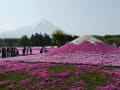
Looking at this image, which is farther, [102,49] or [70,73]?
[102,49]

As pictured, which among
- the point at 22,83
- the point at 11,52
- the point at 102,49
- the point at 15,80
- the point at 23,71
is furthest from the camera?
the point at 11,52

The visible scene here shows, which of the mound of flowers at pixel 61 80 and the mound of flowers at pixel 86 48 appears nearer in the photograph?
the mound of flowers at pixel 61 80

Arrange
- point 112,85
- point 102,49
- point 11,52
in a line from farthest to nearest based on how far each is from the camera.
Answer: point 11,52 → point 102,49 → point 112,85

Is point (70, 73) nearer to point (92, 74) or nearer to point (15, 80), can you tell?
point (92, 74)

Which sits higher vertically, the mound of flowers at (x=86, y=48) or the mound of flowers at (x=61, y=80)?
Answer: the mound of flowers at (x=86, y=48)

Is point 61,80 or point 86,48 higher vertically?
point 86,48

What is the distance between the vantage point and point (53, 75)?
13.7m

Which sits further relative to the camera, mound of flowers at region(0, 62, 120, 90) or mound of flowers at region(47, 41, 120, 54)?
mound of flowers at region(47, 41, 120, 54)

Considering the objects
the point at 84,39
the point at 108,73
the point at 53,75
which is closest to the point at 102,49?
the point at 84,39

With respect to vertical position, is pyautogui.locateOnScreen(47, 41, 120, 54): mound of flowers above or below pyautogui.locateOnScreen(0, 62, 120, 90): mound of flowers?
above

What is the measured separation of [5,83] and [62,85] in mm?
4588

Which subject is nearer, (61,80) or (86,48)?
(61,80)

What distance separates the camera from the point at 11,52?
3359 centimetres

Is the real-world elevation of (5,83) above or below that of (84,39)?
below
